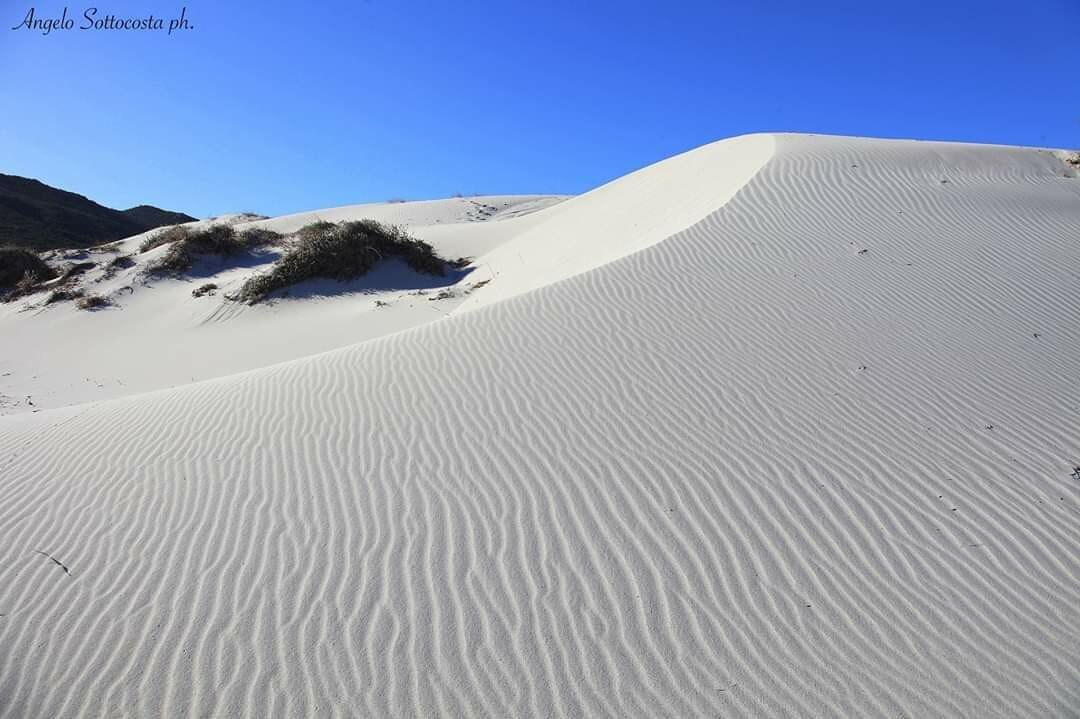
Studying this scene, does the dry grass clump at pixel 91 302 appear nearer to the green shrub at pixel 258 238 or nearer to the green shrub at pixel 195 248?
the green shrub at pixel 195 248

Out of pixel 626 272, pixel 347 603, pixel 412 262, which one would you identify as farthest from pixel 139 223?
pixel 347 603

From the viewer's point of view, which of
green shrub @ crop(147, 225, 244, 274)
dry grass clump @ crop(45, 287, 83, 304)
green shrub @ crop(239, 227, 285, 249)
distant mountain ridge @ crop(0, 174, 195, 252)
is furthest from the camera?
distant mountain ridge @ crop(0, 174, 195, 252)

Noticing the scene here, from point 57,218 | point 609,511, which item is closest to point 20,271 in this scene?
point 57,218

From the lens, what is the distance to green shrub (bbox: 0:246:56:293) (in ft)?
55.9

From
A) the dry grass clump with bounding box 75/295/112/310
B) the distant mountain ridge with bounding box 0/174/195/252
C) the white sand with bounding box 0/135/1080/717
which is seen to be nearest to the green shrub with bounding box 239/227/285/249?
the dry grass clump with bounding box 75/295/112/310

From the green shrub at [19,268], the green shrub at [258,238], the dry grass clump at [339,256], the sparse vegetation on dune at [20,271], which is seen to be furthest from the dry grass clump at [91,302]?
the green shrub at [258,238]

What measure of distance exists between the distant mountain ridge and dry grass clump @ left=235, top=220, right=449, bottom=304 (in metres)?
15.4

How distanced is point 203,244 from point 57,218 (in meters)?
22.6

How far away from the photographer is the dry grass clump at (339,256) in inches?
566

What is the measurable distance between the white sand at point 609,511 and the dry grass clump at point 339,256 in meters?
8.23

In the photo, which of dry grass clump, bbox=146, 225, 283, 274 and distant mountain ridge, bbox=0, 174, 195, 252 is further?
distant mountain ridge, bbox=0, 174, 195, 252

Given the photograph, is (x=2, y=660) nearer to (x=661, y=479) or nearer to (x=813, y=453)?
(x=661, y=479)

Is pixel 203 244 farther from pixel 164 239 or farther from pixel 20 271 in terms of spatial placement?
pixel 20 271

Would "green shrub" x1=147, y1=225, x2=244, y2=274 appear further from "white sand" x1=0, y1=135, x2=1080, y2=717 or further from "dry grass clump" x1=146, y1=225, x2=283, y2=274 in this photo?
"white sand" x1=0, y1=135, x2=1080, y2=717
